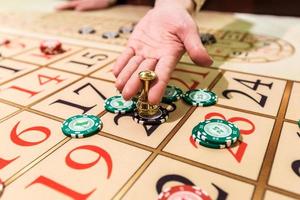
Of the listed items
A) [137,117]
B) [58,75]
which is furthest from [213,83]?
[58,75]

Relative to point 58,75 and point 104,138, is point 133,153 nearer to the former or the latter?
point 104,138

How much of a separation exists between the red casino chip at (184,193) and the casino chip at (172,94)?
477mm

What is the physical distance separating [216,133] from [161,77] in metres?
0.28

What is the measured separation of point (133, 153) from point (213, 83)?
1.90 ft

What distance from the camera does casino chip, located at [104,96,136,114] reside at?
1.11 metres

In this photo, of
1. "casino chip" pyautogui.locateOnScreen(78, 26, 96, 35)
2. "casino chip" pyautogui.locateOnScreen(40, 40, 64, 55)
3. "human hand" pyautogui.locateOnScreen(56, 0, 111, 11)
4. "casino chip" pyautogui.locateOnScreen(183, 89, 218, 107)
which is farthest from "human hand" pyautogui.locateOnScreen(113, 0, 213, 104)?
"human hand" pyautogui.locateOnScreen(56, 0, 111, 11)

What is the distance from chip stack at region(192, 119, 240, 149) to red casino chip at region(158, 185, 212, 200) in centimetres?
20

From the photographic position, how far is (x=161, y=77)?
3.63ft

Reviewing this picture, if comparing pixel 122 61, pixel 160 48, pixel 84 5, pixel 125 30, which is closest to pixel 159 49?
pixel 160 48

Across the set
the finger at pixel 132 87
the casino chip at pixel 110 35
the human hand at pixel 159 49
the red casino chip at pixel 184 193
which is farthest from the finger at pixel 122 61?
the casino chip at pixel 110 35

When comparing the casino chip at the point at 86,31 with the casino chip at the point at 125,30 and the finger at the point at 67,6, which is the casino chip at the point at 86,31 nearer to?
the casino chip at the point at 125,30

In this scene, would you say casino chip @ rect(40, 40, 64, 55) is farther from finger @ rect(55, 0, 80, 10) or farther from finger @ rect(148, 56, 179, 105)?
finger @ rect(55, 0, 80, 10)

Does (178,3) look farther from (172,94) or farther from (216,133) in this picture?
(216,133)

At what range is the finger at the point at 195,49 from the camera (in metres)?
1.14
